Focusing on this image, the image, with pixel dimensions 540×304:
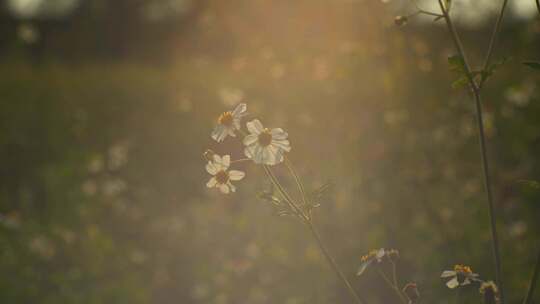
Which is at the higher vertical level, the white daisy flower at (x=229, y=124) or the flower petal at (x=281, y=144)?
the white daisy flower at (x=229, y=124)

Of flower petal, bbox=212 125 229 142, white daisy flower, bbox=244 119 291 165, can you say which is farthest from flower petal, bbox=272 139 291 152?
flower petal, bbox=212 125 229 142

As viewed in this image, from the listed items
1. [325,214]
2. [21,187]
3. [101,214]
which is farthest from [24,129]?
[325,214]

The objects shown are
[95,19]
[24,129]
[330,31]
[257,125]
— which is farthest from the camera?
[95,19]

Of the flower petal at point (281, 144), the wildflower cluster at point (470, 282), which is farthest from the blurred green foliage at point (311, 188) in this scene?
the flower petal at point (281, 144)

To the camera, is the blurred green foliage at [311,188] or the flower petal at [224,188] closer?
the flower petal at [224,188]

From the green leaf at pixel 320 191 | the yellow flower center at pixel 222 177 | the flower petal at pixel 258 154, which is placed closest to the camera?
the flower petal at pixel 258 154

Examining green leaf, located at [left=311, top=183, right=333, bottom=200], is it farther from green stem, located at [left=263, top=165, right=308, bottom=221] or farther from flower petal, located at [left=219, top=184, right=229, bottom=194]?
flower petal, located at [left=219, top=184, right=229, bottom=194]

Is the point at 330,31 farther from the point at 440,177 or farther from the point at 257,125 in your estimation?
the point at 257,125

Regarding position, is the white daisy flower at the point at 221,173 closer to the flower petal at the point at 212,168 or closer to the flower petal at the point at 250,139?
the flower petal at the point at 212,168
